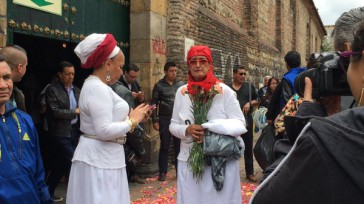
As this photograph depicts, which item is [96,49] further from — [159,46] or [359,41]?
[159,46]

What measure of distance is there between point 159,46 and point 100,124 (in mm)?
4252

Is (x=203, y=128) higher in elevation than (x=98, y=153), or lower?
higher

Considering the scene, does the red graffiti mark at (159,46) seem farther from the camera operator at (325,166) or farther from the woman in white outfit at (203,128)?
the camera operator at (325,166)

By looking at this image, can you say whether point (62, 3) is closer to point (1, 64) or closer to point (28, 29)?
point (28, 29)

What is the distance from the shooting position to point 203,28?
842 cm

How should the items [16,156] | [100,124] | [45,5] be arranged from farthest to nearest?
[45,5] < [100,124] < [16,156]

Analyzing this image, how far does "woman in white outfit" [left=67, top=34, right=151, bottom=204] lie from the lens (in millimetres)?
2850

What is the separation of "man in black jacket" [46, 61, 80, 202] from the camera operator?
4.43m

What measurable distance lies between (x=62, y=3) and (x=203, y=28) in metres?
3.89

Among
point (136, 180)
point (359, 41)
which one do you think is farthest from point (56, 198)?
point (359, 41)

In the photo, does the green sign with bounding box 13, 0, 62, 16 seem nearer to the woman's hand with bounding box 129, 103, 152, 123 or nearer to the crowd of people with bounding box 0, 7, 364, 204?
the crowd of people with bounding box 0, 7, 364, 204

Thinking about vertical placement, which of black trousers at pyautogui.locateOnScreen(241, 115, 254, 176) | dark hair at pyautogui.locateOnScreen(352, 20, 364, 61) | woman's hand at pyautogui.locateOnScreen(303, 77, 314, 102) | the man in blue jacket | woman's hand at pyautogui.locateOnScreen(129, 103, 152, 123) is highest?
dark hair at pyautogui.locateOnScreen(352, 20, 364, 61)

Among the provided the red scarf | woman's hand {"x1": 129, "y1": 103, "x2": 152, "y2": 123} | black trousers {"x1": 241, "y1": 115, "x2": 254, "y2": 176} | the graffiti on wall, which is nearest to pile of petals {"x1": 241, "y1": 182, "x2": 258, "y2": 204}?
black trousers {"x1": 241, "y1": 115, "x2": 254, "y2": 176}

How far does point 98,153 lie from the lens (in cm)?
290
